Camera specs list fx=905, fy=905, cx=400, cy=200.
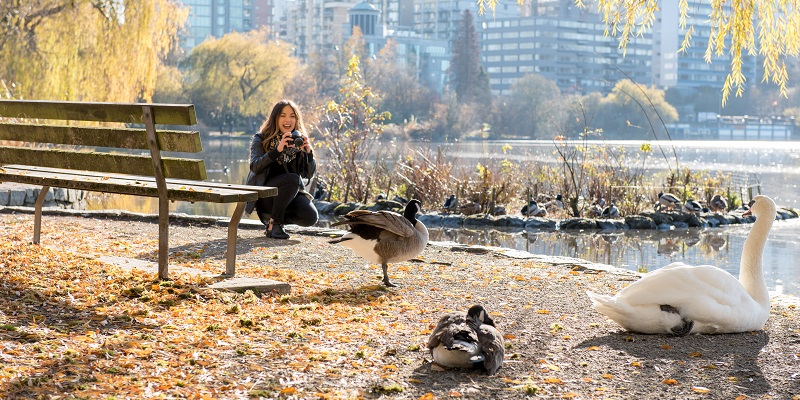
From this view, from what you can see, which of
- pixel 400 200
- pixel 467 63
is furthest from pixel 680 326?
pixel 467 63

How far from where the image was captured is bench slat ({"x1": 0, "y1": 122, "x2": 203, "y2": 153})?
5098 millimetres

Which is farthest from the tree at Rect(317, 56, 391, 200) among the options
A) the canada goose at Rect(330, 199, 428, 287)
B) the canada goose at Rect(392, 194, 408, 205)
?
the canada goose at Rect(330, 199, 428, 287)

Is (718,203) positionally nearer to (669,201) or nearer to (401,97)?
(669,201)

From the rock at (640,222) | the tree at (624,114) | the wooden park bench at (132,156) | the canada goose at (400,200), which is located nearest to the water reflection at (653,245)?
the rock at (640,222)

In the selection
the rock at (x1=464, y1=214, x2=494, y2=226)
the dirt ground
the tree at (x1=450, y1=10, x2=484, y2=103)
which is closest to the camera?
the dirt ground

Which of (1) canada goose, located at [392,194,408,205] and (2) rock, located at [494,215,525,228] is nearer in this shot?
(2) rock, located at [494,215,525,228]

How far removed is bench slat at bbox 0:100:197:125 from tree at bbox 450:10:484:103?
8008 centimetres

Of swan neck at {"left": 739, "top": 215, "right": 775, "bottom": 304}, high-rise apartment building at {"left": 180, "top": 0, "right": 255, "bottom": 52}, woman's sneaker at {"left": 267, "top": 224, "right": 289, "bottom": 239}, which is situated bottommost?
woman's sneaker at {"left": 267, "top": 224, "right": 289, "bottom": 239}

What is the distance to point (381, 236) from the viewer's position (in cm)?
570

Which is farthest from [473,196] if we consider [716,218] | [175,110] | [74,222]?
[175,110]

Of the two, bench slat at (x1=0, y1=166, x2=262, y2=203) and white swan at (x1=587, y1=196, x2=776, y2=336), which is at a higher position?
bench slat at (x1=0, y1=166, x2=262, y2=203)

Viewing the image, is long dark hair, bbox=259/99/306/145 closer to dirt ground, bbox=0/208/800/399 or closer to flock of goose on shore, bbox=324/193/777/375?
dirt ground, bbox=0/208/800/399

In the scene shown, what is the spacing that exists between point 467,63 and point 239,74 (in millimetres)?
44419

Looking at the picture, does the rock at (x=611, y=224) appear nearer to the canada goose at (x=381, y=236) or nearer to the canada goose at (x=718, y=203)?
the canada goose at (x=718, y=203)
